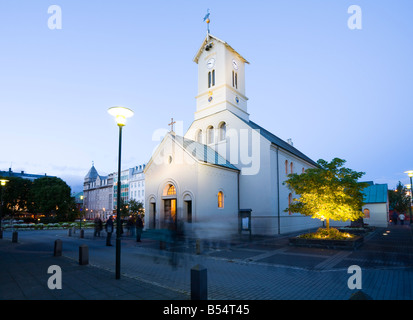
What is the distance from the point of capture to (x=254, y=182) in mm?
24719

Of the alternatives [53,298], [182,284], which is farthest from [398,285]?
[53,298]

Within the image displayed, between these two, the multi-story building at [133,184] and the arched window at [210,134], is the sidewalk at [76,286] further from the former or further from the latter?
the multi-story building at [133,184]

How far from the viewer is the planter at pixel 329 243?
1395 cm

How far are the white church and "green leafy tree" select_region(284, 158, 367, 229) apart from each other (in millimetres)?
5694

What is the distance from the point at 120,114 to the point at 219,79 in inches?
852

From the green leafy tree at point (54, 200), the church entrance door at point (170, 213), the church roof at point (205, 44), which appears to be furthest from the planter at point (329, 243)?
the green leafy tree at point (54, 200)

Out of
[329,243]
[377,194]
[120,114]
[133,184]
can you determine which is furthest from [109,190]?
[120,114]

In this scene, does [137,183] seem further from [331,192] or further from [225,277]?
[225,277]

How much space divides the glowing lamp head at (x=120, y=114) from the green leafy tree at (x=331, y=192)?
12.9 meters

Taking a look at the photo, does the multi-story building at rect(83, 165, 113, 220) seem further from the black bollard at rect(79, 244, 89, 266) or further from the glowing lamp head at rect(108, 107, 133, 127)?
the glowing lamp head at rect(108, 107, 133, 127)

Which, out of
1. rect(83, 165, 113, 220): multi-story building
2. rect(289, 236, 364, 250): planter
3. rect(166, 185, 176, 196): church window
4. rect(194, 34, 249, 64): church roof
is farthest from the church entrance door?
rect(83, 165, 113, 220): multi-story building

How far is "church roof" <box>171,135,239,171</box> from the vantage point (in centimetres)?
2210
